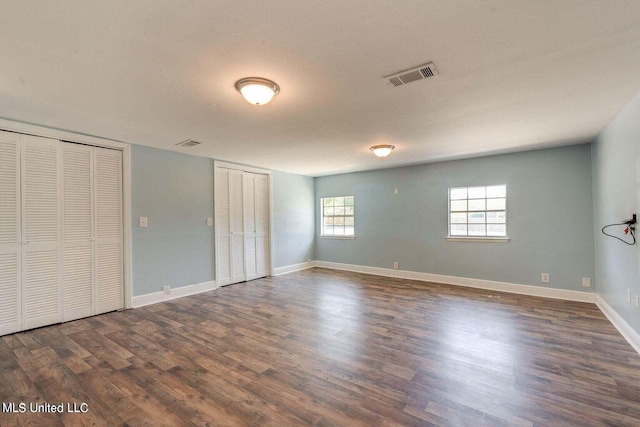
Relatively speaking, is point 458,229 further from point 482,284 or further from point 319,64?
point 319,64

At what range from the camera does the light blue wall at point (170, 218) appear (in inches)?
163

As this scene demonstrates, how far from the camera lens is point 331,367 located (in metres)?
2.39

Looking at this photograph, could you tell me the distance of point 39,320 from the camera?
3328mm

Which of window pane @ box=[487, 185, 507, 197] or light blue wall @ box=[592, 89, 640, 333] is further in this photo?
window pane @ box=[487, 185, 507, 197]

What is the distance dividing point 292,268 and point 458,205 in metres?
3.83

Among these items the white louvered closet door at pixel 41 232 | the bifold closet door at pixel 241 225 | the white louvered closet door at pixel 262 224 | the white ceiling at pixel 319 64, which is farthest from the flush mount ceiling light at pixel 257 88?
the white louvered closet door at pixel 262 224

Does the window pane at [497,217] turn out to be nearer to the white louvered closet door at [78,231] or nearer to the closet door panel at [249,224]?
the closet door panel at [249,224]

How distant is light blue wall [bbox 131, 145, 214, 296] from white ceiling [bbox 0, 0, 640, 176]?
2.81 ft

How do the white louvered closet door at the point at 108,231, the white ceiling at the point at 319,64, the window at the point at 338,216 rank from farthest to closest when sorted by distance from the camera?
the window at the point at 338,216, the white louvered closet door at the point at 108,231, the white ceiling at the point at 319,64

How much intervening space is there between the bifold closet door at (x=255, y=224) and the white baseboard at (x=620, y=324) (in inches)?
213

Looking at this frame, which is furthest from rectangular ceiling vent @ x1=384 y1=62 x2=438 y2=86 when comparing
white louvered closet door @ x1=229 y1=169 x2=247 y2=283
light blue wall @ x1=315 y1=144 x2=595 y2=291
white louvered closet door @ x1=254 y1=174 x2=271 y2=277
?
white louvered closet door @ x1=254 y1=174 x2=271 y2=277

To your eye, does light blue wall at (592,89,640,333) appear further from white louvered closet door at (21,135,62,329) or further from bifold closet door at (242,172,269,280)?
white louvered closet door at (21,135,62,329)

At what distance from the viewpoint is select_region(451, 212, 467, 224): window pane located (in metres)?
5.26

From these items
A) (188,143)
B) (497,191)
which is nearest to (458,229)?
(497,191)
